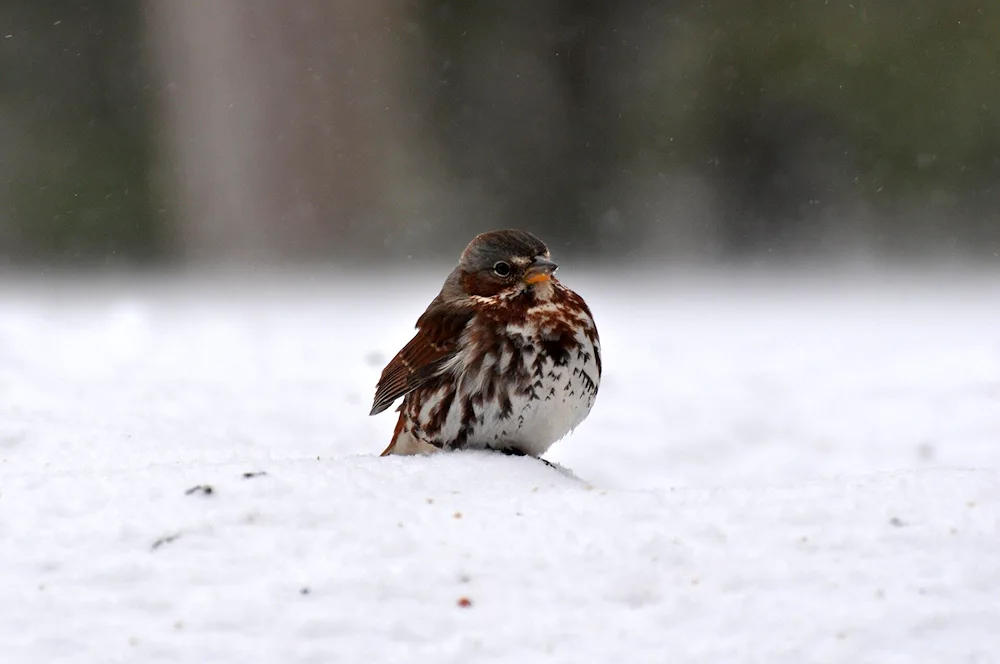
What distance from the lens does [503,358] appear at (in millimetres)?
4348

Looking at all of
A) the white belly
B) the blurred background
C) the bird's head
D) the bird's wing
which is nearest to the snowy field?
the white belly

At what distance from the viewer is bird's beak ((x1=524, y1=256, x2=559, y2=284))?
446 centimetres

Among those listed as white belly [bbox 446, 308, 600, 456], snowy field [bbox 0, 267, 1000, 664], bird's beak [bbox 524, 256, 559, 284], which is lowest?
snowy field [bbox 0, 267, 1000, 664]

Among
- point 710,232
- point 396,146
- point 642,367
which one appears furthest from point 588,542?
point 710,232

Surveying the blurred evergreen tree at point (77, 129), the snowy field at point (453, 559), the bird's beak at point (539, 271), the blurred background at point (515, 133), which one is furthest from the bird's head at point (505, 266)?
the blurred evergreen tree at point (77, 129)

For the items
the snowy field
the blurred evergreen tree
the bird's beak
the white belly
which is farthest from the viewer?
the blurred evergreen tree

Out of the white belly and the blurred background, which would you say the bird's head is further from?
the blurred background

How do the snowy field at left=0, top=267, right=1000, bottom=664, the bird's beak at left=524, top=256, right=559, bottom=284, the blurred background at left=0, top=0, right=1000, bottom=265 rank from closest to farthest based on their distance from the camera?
1. the snowy field at left=0, top=267, right=1000, bottom=664
2. the bird's beak at left=524, top=256, right=559, bottom=284
3. the blurred background at left=0, top=0, right=1000, bottom=265

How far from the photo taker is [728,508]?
3.47 meters

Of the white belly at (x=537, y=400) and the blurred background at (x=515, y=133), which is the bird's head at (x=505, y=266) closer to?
the white belly at (x=537, y=400)

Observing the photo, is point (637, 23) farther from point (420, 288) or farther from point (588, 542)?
point (588, 542)

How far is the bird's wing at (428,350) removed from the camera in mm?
4480

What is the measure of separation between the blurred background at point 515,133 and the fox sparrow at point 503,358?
10.1m

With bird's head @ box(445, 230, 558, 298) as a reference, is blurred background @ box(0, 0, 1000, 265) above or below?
above
